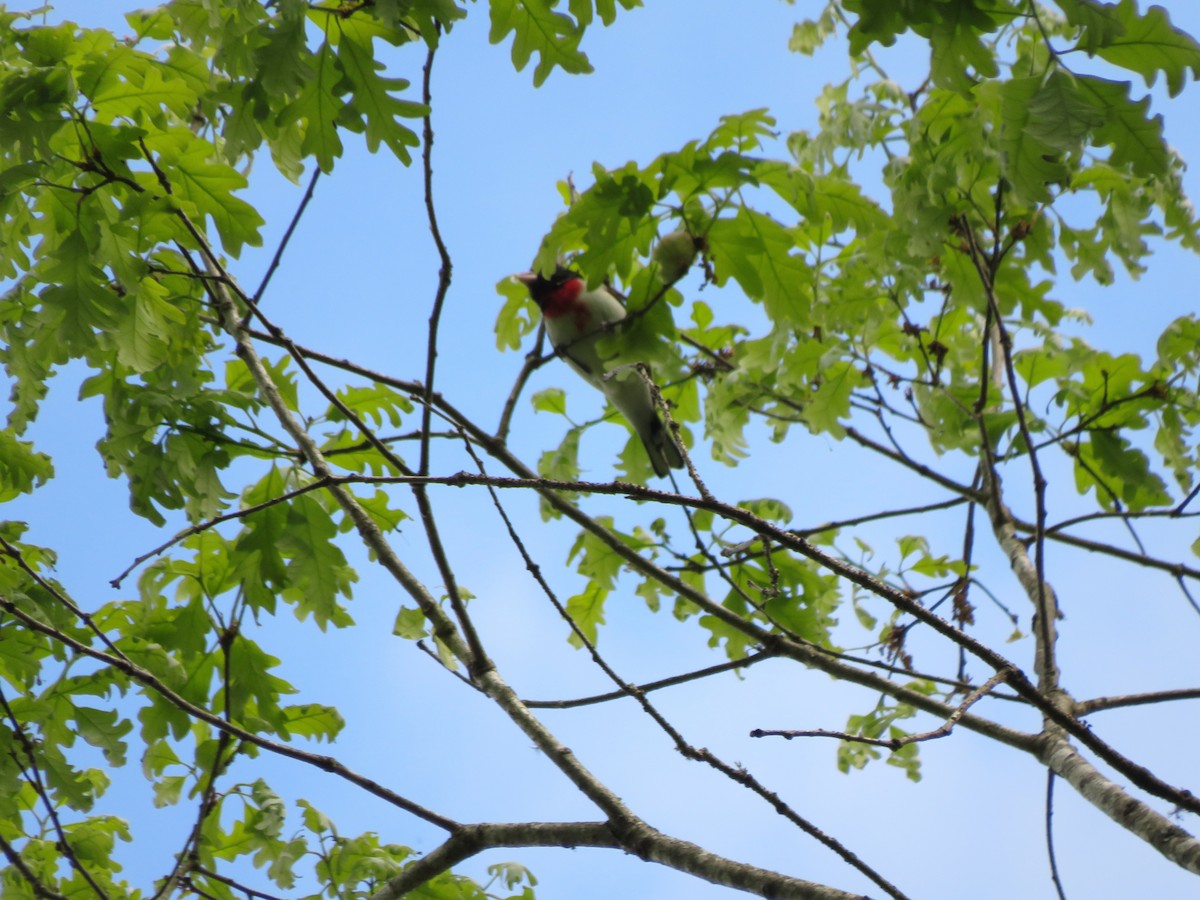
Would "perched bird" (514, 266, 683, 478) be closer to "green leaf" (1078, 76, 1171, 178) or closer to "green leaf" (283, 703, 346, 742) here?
"green leaf" (283, 703, 346, 742)

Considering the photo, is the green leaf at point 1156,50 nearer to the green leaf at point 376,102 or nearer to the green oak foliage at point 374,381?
the green oak foliage at point 374,381

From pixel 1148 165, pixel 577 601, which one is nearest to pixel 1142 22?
pixel 1148 165

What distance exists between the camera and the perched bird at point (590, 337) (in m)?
4.02

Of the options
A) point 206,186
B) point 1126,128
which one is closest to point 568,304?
point 206,186

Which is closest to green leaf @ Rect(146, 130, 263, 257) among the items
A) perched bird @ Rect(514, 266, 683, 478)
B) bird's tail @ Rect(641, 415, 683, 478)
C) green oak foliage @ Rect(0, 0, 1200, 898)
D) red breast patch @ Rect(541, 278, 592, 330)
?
green oak foliage @ Rect(0, 0, 1200, 898)

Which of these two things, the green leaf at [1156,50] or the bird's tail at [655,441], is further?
the bird's tail at [655,441]

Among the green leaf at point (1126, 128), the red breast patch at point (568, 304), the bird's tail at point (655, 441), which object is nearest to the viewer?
the green leaf at point (1126, 128)

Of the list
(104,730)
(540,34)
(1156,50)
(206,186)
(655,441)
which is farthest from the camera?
(655,441)

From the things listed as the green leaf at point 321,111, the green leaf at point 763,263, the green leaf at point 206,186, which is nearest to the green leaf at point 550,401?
the green leaf at point 763,263

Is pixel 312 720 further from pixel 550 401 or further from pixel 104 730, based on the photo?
pixel 550 401

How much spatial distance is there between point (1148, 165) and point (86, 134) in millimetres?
2242

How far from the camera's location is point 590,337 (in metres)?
3.99

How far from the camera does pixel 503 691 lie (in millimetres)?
2422

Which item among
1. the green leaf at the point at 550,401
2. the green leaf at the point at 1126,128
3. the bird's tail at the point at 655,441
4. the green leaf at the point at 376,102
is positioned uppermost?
the green leaf at the point at 550,401
